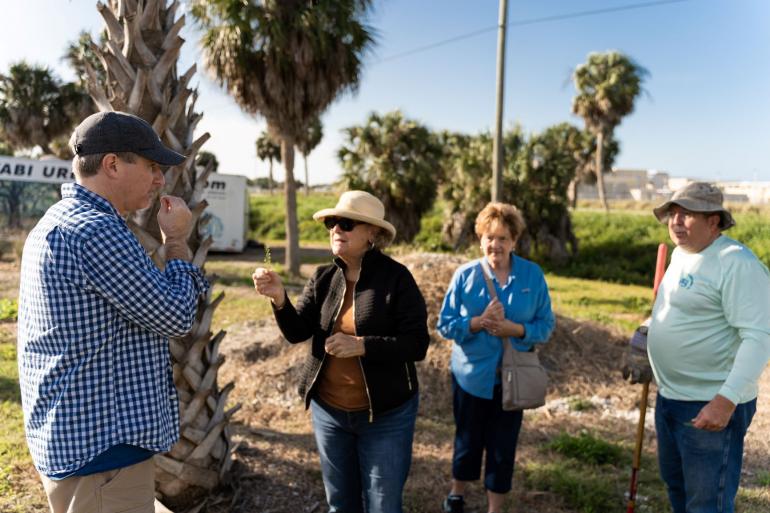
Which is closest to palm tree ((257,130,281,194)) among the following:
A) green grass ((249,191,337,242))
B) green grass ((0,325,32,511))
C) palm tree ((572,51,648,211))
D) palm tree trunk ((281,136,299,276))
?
green grass ((249,191,337,242))

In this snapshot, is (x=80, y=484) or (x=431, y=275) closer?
(x=80, y=484)

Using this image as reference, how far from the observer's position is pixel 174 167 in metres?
2.84

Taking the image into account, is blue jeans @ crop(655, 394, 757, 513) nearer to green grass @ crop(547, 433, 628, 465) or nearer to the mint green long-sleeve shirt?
the mint green long-sleeve shirt

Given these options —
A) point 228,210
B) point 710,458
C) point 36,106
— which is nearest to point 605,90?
point 228,210

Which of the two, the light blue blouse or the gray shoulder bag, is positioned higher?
the light blue blouse

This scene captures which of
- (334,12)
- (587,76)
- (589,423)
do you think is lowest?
(589,423)

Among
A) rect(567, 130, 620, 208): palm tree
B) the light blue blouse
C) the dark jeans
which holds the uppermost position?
rect(567, 130, 620, 208): palm tree

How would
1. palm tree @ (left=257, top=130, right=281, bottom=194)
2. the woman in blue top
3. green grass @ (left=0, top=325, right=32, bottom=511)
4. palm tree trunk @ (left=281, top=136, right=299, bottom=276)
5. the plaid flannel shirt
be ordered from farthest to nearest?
palm tree @ (left=257, top=130, right=281, bottom=194)
palm tree trunk @ (left=281, top=136, right=299, bottom=276)
green grass @ (left=0, top=325, right=32, bottom=511)
the woman in blue top
the plaid flannel shirt

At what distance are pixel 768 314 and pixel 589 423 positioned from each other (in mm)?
3173

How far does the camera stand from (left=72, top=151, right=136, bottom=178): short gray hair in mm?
1738

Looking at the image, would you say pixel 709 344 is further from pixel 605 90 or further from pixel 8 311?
pixel 605 90

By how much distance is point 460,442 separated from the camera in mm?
3410

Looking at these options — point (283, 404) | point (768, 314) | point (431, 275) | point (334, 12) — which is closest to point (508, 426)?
point (768, 314)

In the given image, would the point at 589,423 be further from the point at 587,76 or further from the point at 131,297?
the point at 587,76
